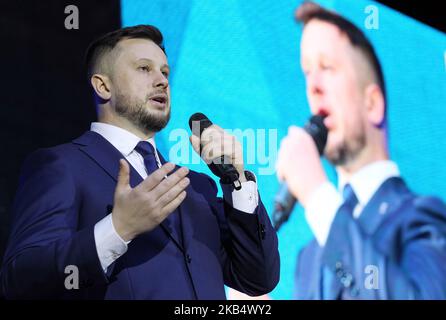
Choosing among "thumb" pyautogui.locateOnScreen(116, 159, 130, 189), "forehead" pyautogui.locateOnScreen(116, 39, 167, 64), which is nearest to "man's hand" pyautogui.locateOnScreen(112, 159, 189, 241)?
"thumb" pyautogui.locateOnScreen(116, 159, 130, 189)

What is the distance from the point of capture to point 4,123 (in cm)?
252

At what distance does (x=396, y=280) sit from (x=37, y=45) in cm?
175

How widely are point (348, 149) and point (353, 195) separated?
21cm

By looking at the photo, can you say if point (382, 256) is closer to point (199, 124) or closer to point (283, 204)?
point (283, 204)

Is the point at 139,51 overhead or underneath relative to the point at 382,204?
overhead

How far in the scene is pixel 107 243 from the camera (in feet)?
4.85

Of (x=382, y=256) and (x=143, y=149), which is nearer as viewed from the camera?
(x=143, y=149)

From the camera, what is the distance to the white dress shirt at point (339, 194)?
2633 millimetres

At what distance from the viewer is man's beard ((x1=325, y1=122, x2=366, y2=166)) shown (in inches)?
108

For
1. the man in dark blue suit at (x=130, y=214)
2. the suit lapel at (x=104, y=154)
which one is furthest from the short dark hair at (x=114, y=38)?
the suit lapel at (x=104, y=154)

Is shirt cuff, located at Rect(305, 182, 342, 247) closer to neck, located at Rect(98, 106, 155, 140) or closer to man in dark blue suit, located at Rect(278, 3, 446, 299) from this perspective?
man in dark blue suit, located at Rect(278, 3, 446, 299)

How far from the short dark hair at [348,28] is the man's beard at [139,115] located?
118cm

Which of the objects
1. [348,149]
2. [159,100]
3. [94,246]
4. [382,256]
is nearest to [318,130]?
[348,149]
